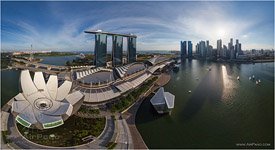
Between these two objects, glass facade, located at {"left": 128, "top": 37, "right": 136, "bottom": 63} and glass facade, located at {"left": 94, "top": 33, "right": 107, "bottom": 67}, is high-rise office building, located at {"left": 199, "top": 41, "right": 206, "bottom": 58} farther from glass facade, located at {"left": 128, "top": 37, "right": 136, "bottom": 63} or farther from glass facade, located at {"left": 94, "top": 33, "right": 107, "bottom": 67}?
glass facade, located at {"left": 94, "top": 33, "right": 107, "bottom": 67}

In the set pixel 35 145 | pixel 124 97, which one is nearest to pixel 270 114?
pixel 124 97

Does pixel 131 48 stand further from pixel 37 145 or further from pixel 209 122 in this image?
pixel 37 145

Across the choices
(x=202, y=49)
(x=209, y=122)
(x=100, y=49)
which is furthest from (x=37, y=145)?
(x=202, y=49)

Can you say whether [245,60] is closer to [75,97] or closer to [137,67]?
[137,67]

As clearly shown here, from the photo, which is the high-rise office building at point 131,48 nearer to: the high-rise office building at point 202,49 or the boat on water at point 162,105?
the boat on water at point 162,105

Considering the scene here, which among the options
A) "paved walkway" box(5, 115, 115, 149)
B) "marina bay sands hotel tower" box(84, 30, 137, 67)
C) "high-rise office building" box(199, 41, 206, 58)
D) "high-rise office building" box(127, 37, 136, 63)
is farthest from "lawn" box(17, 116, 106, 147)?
"high-rise office building" box(199, 41, 206, 58)
